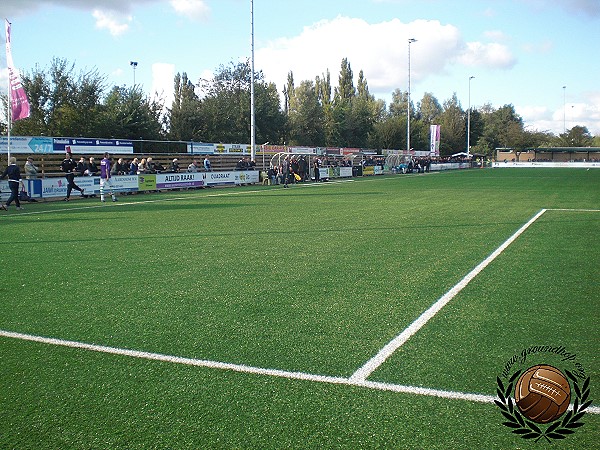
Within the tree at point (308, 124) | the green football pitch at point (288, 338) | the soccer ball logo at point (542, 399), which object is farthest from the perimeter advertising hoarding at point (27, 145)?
the tree at point (308, 124)

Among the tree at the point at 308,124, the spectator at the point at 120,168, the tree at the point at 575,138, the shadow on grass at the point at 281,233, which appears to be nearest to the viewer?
the shadow on grass at the point at 281,233

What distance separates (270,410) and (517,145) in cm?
11369

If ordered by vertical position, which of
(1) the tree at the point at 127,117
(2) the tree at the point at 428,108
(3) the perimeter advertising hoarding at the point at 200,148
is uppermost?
(2) the tree at the point at 428,108

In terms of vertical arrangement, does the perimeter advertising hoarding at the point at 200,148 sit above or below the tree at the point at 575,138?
below

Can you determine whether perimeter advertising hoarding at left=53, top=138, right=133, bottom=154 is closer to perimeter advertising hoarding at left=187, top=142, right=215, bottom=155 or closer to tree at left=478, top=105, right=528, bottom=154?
perimeter advertising hoarding at left=187, top=142, right=215, bottom=155

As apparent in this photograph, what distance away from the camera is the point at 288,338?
5.14 meters

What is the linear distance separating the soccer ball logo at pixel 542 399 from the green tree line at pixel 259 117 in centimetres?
3823

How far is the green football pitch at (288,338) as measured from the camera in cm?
350

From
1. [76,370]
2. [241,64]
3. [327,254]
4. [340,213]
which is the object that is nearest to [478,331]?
[76,370]

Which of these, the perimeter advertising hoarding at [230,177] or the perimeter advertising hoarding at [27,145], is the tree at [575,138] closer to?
the perimeter advertising hoarding at [230,177]

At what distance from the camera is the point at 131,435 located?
11.2ft

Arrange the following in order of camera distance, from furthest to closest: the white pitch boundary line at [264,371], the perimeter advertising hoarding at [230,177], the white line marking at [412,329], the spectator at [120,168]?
the perimeter advertising hoarding at [230,177], the spectator at [120,168], the white line marking at [412,329], the white pitch boundary line at [264,371]

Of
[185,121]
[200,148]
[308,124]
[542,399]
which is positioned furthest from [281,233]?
[308,124]

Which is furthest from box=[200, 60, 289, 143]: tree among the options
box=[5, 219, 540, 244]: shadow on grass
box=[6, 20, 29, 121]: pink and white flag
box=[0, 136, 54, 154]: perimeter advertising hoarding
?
box=[5, 219, 540, 244]: shadow on grass
